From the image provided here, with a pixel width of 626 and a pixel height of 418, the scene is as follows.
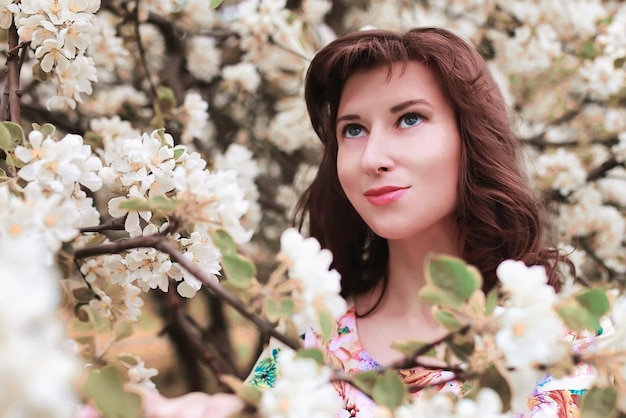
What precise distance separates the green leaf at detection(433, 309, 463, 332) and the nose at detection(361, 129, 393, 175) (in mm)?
534

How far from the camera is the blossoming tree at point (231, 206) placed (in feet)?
2.02

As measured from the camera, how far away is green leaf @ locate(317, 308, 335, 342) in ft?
2.12

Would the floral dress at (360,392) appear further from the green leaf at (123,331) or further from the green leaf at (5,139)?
the green leaf at (5,139)

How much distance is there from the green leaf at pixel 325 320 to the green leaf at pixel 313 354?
0.06 feet

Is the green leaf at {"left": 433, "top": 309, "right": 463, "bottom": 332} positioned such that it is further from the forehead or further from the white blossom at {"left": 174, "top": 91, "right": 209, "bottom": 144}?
the white blossom at {"left": 174, "top": 91, "right": 209, "bottom": 144}

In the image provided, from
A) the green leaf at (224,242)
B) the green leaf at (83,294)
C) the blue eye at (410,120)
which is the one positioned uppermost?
the green leaf at (224,242)

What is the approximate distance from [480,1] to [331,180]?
112 cm

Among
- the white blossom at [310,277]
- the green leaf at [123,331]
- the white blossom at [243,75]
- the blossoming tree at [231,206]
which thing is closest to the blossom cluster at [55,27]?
the blossoming tree at [231,206]

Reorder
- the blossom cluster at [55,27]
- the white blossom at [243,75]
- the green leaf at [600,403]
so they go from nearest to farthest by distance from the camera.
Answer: the green leaf at [600,403] → the blossom cluster at [55,27] → the white blossom at [243,75]

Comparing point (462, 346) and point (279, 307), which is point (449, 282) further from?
point (279, 307)

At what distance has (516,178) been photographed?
54.5 inches

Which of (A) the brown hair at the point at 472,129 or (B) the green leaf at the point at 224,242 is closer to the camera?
(B) the green leaf at the point at 224,242

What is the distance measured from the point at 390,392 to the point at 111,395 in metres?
0.26

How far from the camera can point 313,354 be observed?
65cm
